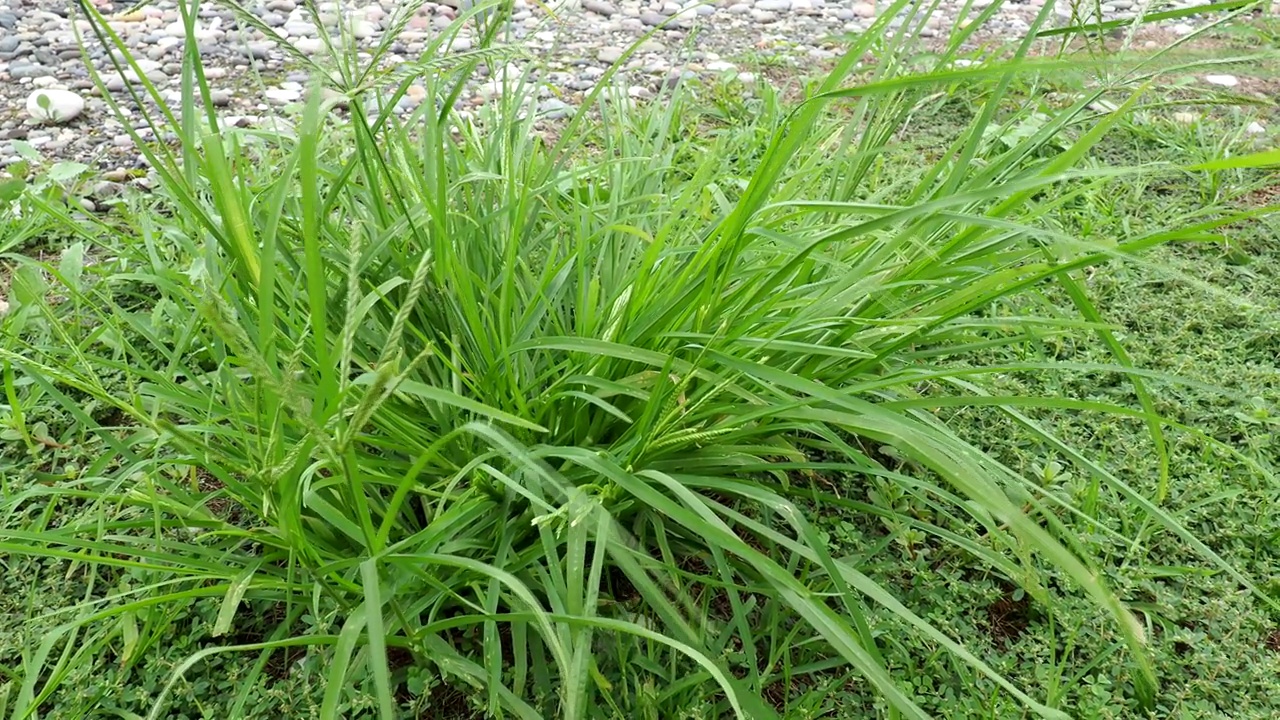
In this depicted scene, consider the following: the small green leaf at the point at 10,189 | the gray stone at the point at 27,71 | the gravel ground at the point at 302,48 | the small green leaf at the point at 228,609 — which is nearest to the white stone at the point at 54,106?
the gravel ground at the point at 302,48

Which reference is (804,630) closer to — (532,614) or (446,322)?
(532,614)

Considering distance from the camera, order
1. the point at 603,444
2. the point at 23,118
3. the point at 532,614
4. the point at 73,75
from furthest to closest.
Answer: the point at 73,75 → the point at 23,118 → the point at 603,444 → the point at 532,614

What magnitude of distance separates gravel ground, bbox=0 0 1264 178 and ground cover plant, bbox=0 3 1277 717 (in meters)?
1.10

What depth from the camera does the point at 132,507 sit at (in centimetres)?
133

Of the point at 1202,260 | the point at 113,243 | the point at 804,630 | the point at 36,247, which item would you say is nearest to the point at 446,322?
the point at 804,630

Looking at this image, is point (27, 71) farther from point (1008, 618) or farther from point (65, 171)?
point (1008, 618)

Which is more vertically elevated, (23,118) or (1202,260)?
(1202,260)

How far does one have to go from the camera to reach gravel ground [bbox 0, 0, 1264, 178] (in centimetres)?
244

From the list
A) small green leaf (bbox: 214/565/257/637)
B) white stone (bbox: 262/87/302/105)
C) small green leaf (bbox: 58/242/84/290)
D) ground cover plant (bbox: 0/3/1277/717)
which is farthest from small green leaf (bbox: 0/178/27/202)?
small green leaf (bbox: 214/565/257/637)

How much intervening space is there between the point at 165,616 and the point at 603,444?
618 mm

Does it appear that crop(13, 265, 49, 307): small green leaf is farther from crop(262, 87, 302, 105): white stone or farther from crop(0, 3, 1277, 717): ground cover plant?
crop(262, 87, 302, 105): white stone

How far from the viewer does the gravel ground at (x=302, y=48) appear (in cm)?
244

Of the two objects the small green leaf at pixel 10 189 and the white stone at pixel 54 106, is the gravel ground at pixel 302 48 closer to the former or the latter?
the white stone at pixel 54 106

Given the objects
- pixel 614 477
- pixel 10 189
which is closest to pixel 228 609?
pixel 614 477
